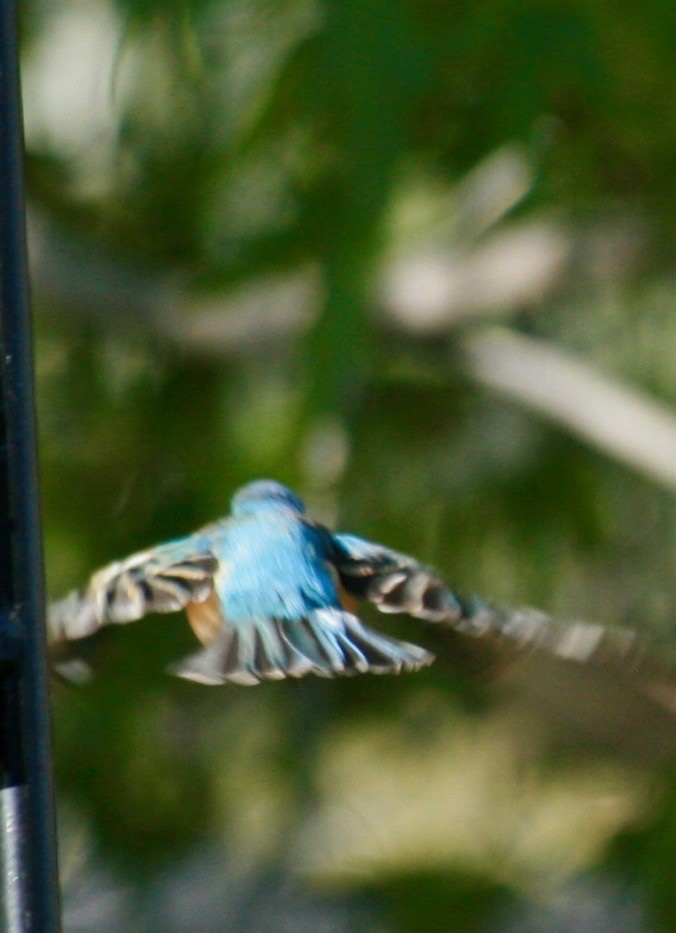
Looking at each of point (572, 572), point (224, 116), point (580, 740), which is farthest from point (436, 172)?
point (580, 740)

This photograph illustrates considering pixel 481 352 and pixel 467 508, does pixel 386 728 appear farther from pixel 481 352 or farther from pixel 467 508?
pixel 481 352

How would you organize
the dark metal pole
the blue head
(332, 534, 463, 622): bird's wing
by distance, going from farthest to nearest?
the blue head < (332, 534, 463, 622): bird's wing < the dark metal pole

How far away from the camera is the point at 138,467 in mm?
1291

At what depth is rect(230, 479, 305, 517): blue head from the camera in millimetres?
765

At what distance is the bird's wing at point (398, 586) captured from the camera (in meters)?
0.58

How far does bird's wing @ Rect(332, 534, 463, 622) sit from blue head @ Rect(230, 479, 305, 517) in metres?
0.07

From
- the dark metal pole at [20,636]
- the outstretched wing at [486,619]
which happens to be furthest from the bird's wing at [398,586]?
the dark metal pole at [20,636]

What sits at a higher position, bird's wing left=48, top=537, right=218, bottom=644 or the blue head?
the blue head

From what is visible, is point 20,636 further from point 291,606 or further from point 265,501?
point 265,501

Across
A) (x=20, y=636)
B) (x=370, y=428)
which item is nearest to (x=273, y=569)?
(x=20, y=636)

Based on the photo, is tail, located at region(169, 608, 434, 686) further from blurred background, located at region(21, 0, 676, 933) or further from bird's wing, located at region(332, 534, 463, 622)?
blurred background, located at region(21, 0, 676, 933)

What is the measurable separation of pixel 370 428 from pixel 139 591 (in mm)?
770

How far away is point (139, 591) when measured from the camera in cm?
61

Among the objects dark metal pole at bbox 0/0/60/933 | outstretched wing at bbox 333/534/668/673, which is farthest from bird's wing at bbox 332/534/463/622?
dark metal pole at bbox 0/0/60/933
